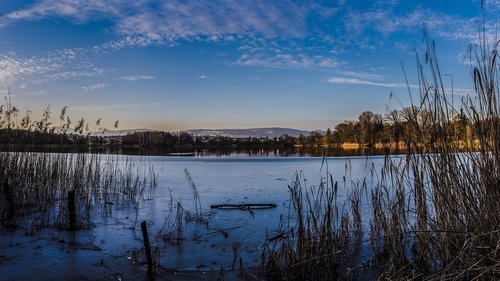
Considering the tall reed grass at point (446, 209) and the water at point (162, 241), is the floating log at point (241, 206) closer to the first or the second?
the water at point (162, 241)

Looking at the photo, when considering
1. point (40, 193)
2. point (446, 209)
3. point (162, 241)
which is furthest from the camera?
point (40, 193)

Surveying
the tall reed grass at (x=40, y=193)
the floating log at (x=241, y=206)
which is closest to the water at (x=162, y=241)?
the floating log at (x=241, y=206)

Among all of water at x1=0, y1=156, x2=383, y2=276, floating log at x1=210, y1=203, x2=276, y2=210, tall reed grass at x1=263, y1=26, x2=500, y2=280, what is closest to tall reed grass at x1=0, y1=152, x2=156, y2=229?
water at x1=0, y1=156, x2=383, y2=276

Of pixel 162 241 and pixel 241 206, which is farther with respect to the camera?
pixel 241 206

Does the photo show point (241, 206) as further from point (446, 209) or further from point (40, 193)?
point (446, 209)

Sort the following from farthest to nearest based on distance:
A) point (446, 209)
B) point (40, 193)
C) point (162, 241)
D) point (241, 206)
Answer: point (241, 206), point (40, 193), point (162, 241), point (446, 209)

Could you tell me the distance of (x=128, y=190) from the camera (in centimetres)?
1248

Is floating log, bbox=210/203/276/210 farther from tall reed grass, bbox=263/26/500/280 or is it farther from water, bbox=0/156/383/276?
tall reed grass, bbox=263/26/500/280

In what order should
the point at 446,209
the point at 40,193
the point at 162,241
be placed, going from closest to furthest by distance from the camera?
the point at 446,209
the point at 162,241
the point at 40,193

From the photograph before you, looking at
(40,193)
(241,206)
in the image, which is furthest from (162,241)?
(40,193)

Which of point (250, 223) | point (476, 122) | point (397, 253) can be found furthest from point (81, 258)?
point (476, 122)

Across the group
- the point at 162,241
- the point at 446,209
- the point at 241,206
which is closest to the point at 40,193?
the point at 162,241

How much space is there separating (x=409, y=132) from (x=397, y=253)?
5.55 ft

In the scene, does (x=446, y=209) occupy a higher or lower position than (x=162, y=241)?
higher
